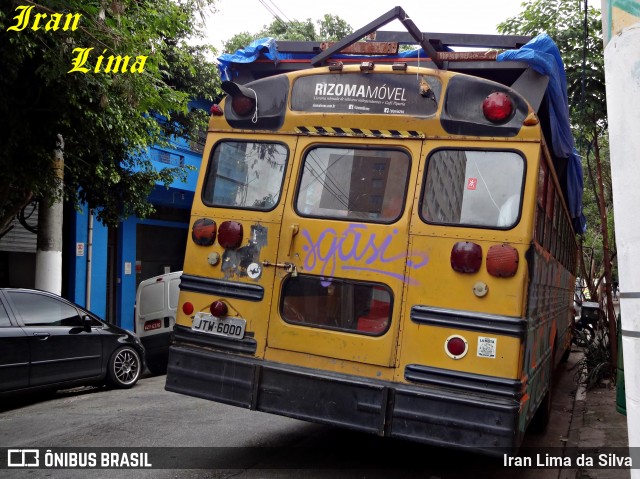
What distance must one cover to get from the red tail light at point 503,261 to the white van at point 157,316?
24.4 feet

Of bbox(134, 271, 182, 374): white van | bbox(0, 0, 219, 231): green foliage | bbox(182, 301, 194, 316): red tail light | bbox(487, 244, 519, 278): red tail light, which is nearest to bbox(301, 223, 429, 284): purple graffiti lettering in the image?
bbox(487, 244, 519, 278): red tail light

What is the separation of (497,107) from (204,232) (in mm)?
2438

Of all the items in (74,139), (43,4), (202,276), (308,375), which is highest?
(43,4)

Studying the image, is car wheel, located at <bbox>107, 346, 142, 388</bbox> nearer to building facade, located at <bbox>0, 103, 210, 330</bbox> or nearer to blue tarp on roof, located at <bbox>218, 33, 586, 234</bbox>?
building facade, located at <bbox>0, 103, 210, 330</bbox>

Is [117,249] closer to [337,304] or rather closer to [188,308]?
[188,308]

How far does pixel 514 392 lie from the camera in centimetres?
447

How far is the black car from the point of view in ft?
26.1

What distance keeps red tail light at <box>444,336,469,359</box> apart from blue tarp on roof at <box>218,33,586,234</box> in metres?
2.14

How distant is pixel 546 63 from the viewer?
511 cm

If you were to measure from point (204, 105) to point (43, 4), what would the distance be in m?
10.7

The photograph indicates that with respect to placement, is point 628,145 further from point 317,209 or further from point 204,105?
point 204,105

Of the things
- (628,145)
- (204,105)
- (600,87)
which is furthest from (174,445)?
(204,105)

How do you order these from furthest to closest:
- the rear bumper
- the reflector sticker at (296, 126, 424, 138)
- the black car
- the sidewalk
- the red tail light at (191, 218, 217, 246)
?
the black car
the sidewalk
the red tail light at (191, 218, 217, 246)
the reflector sticker at (296, 126, 424, 138)
the rear bumper

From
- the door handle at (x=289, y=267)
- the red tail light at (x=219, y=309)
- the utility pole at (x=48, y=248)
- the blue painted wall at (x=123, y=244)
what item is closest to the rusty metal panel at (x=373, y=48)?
the door handle at (x=289, y=267)
